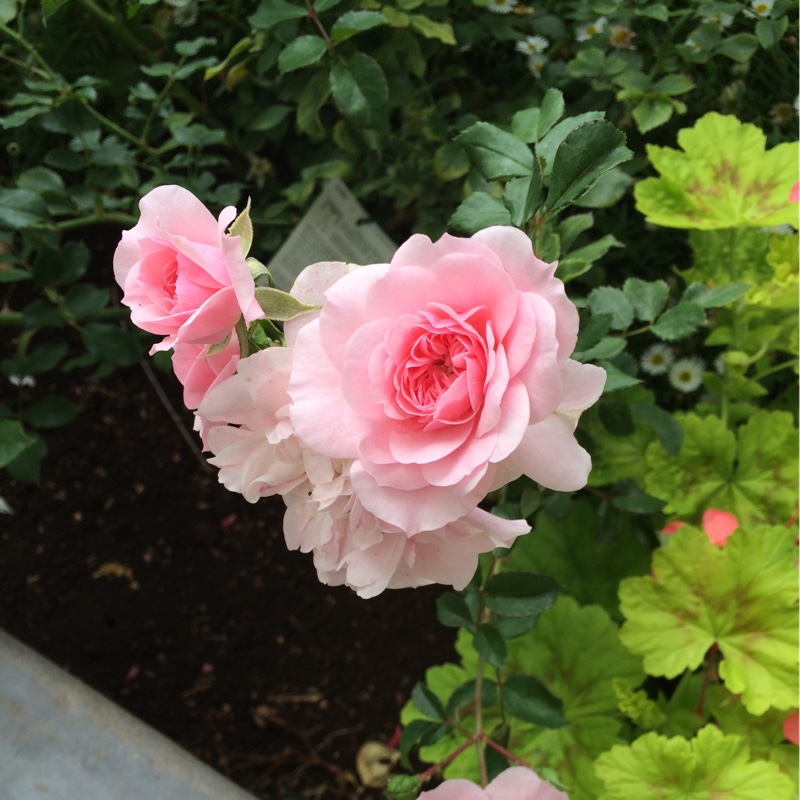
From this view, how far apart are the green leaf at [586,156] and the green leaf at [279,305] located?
0.65 feet

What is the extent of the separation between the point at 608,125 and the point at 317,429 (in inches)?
10.8

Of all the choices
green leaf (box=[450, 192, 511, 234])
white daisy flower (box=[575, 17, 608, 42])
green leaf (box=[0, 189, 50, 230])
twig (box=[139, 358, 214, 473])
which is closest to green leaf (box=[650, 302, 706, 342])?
green leaf (box=[450, 192, 511, 234])

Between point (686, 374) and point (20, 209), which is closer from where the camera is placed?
point (20, 209)

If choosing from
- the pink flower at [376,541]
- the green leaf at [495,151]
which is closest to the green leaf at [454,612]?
the pink flower at [376,541]

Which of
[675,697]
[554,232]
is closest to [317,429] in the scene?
[554,232]

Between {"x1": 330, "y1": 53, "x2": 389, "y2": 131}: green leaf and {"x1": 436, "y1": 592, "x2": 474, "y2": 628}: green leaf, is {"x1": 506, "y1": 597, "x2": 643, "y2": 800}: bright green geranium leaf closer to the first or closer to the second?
{"x1": 436, "y1": 592, "x2": 474, "y2": 628}: green leaf

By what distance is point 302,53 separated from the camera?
0.76 meters

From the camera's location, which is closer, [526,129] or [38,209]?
[526,129]

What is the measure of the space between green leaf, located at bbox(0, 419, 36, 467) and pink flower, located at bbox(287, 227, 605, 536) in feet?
1.84

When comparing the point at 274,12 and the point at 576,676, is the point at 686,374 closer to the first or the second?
the point at 576,676

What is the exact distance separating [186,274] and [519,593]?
0.44 m

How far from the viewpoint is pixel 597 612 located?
3.38 feet

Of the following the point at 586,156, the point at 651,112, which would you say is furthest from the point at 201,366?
the point at 651,112

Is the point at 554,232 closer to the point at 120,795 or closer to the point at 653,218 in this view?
the point at 653,218
